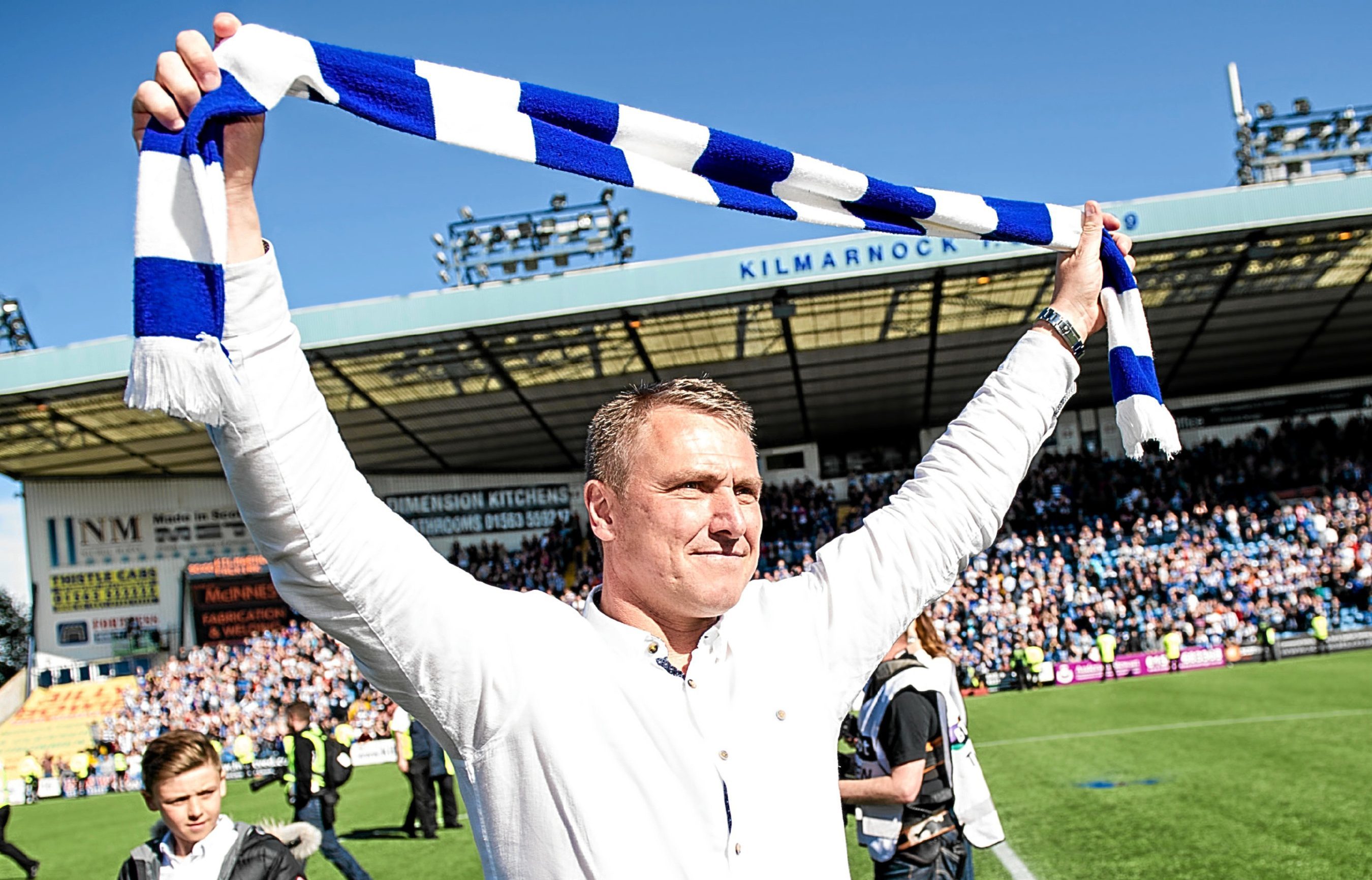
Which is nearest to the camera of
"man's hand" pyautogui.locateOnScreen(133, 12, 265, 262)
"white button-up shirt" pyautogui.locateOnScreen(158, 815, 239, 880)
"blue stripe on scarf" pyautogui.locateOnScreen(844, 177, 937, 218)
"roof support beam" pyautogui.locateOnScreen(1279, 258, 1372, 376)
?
"man's hand" pyautogui.locateOnScreen(133, 12, 265, 262)

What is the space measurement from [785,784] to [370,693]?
25.9 metres

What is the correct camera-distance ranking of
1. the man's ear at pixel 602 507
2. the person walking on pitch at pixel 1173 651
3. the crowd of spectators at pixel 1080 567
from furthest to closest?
1. the crowd of spectators at pixel 1080 567
2. the person walking on pitch at pixel 1173 651
3. the man's ear at pixel 602 507

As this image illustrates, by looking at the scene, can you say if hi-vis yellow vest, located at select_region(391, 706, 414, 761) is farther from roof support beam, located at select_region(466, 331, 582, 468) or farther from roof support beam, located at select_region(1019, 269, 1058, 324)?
roof support beam, located at select_region(1019, 269, 1058, 324)

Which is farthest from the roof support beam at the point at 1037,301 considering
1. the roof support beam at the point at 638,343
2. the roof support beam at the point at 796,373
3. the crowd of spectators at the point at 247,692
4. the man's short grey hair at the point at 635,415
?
the man's short grey hair at the point at 635,415

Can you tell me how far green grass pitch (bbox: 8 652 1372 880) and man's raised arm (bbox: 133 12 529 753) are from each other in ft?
22.8

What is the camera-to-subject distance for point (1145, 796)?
995 cm

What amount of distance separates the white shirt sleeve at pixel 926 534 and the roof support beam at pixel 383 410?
76.1 ft

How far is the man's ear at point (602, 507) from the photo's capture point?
205cm

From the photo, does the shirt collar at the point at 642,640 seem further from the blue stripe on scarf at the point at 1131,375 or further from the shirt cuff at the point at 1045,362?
the blue stripe on scarf at the point at 1131,375

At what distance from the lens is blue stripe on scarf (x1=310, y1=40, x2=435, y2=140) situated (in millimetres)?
1676

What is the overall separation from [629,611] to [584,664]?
0.56 feet

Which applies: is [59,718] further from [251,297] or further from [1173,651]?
[251,297]

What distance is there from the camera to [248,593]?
1257 inches

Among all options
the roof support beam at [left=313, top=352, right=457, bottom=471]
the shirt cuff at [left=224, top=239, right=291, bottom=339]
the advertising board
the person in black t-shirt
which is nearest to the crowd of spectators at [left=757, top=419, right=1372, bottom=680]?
the advertising board
